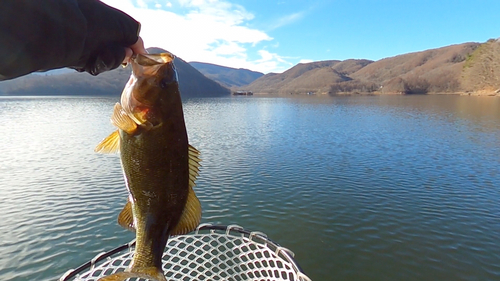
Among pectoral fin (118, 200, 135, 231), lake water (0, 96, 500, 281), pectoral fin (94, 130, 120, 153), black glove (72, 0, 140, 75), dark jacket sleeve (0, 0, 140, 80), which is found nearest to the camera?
dark jacket sleeve (0, 0, 140, 80)

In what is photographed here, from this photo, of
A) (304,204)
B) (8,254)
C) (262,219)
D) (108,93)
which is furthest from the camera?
(108,93)

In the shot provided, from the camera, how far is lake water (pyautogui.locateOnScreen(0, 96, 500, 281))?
891cm

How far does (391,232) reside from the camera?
1050cm

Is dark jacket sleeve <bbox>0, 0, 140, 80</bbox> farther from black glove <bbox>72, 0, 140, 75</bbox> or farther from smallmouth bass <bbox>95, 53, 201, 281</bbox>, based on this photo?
smallmouth bass <bbox>95, 53, 201, 281</bbox>

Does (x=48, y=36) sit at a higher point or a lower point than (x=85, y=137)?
higher

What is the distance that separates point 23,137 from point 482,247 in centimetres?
3298

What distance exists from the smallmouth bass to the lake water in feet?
22.7

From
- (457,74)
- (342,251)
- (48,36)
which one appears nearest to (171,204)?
(48,36)

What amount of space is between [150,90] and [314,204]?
11588 mm

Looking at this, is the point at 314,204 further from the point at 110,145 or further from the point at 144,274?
the point at 110,145

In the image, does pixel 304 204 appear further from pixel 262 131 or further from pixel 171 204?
pixel 262 131

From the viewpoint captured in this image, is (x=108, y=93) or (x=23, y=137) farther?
(x=108, y=93)

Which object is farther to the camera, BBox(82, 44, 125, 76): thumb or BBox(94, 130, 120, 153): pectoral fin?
BBox(94, 130, 120, 153): pectoral fin

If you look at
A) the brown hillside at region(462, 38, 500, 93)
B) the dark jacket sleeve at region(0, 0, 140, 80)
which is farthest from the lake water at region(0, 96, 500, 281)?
the brown hillside at region(462, 38, 500, 93)
